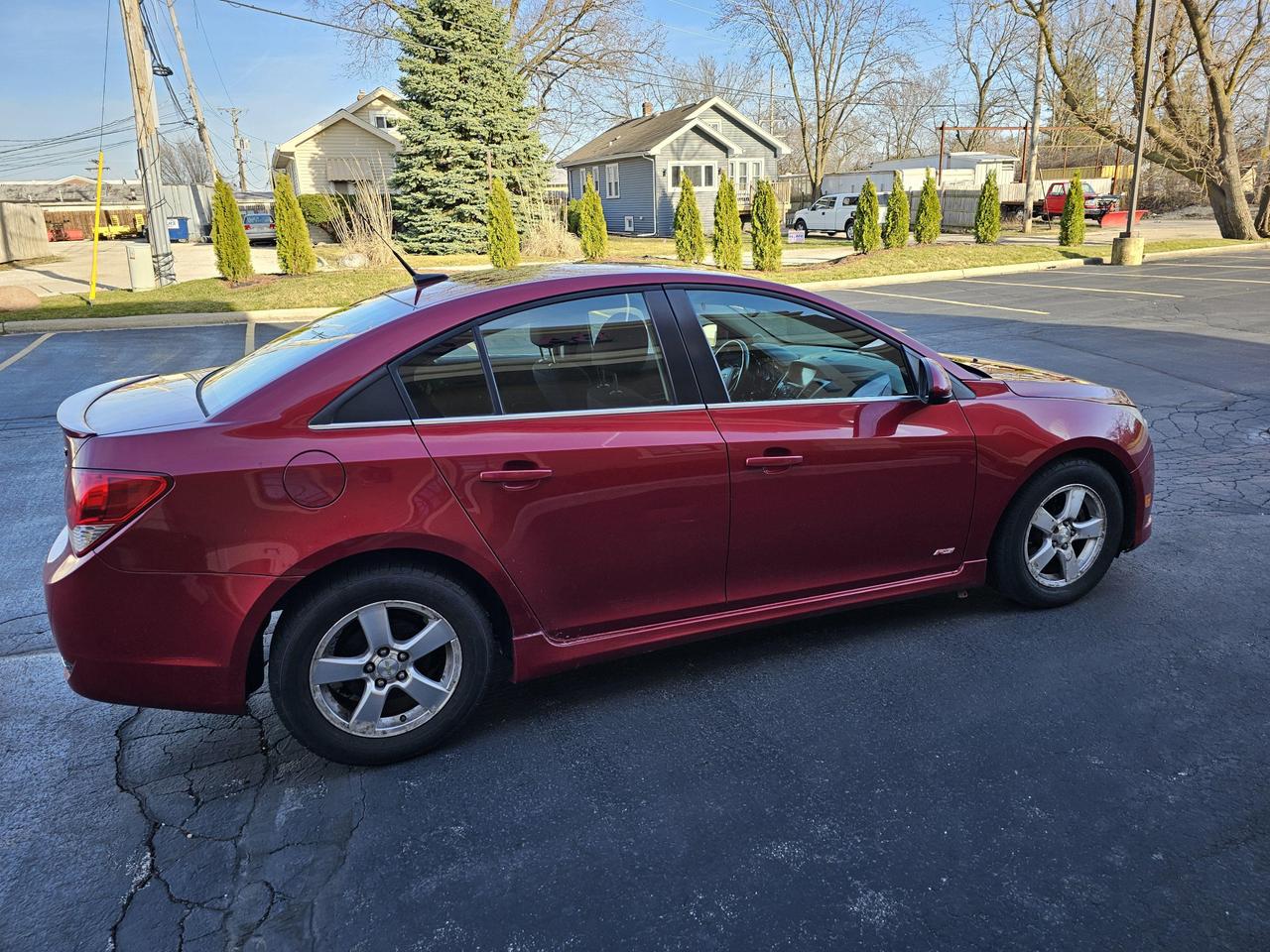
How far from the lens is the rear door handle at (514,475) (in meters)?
3.00

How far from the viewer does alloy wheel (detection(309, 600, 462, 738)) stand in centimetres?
290

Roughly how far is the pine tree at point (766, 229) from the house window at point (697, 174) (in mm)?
17519

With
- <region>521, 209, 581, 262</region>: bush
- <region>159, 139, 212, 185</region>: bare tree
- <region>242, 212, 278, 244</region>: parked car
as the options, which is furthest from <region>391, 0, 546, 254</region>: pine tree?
<region>159, 139, 212, 185</region>: bare tree

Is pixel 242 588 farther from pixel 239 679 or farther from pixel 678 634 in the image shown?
pixel 678 634

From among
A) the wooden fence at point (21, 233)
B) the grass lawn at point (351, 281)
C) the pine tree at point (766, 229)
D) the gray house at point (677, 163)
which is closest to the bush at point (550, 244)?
the grass lawn at point (351, 281)

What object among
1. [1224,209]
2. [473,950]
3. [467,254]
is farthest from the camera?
[1224,209]

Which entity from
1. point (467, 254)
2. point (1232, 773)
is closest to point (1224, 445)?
point (1232, 773)

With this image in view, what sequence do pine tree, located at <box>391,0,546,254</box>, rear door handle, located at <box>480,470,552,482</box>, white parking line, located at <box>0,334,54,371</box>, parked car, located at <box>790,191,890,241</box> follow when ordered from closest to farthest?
1. rear door handle, located at <box>480,470,552,482</box>
2. white parking line, located at <box>0,334,54,371</box>
3. pine tree, located at <box>391,0,546,254</box>
4. parked car, located at <box>790,191,890,241</box>

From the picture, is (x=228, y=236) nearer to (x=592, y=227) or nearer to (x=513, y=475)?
(x=592, y=227)

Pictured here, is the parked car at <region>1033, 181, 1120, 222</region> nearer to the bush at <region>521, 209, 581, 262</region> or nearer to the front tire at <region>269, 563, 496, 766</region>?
the bush at <region>521, 209, 581, 262</region>

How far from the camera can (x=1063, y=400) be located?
3992 mm

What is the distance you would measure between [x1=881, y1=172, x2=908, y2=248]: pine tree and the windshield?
2173 centimetres

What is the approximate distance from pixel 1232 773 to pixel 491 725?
8.27 ft

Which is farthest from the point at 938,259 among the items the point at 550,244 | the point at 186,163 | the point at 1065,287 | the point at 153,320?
the point at 186,163
